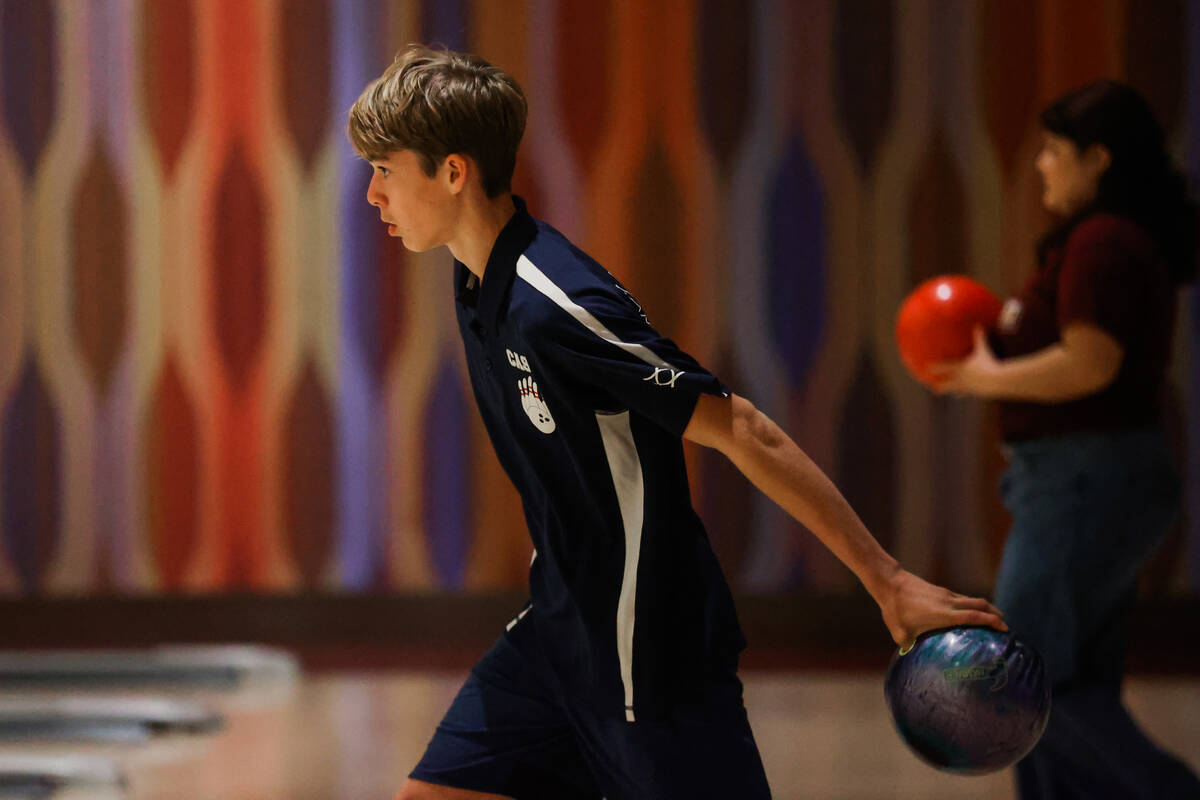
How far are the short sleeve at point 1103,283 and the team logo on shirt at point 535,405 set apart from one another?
3.69ft

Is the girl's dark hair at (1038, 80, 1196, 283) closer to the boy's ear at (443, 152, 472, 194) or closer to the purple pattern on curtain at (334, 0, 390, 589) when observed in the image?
the boy's ear at (443, 152, 472, 194)

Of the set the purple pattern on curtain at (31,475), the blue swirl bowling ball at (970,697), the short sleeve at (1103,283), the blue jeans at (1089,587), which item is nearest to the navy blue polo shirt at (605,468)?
the blue swirl bowling ball at (970,697)

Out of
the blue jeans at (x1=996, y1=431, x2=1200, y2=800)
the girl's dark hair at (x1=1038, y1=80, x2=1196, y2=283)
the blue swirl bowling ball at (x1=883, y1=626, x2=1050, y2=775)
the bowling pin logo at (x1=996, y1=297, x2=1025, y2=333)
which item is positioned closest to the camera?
the blue swirl bowling ball at (x1=883, y1=626, x2=1050, y2=775)

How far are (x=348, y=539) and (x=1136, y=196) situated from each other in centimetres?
337

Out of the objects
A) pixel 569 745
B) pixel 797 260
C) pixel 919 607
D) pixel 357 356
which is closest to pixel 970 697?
pixel 919 607

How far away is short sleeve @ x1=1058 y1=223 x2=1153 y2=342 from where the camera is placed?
7.66 ft

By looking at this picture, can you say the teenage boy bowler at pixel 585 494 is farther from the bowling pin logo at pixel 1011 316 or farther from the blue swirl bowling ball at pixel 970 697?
the bowling pin logo at pixel 1011 316

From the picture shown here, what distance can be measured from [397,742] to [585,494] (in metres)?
2.25

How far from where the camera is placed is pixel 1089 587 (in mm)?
2326

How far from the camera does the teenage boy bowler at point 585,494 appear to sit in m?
1.55

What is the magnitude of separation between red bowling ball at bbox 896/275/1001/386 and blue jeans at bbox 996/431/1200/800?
360mm

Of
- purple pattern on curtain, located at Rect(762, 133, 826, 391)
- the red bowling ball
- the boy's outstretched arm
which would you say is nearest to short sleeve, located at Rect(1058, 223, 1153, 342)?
the red bowling ball

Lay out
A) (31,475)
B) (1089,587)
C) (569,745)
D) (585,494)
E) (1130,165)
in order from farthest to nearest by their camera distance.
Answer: (31,475) < (1130,165) < (1089,587) < (569,745) < (585,494)

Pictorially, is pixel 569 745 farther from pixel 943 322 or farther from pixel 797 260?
pixel 797 260
